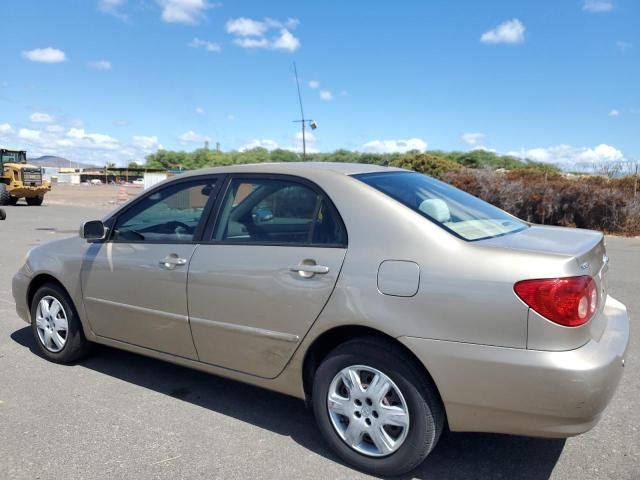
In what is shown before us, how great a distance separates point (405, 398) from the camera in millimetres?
2688

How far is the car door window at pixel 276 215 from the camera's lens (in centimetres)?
304

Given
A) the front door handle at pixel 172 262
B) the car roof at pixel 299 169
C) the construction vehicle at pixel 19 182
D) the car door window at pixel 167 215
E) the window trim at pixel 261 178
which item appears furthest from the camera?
the construction vehicle at pixel 19 182

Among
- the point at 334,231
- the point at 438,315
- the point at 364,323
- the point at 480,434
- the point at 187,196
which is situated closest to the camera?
the point at 438,315

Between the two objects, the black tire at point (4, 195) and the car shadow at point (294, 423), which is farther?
the black tire at point (4, 195)

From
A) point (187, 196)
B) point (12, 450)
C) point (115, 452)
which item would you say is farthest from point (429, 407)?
point (12, 450)

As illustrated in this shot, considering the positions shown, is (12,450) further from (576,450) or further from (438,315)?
(576,450)

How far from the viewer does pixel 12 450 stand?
3.06 metres

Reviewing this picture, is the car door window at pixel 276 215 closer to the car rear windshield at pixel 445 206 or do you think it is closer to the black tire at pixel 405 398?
the car rear windshield at pixel 445 206

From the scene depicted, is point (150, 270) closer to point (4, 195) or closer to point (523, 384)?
point (523, 384)

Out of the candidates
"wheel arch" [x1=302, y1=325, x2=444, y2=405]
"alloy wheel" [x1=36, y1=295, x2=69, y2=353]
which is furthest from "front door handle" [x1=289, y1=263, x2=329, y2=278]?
"alloy wheel" [x1=36, y1=295, x2=69, y2=353]

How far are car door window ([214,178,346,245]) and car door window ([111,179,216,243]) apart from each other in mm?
234

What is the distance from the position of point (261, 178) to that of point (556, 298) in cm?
188

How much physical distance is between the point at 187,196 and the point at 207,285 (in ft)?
2.40

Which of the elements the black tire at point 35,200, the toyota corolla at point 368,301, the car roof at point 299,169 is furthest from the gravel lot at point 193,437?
the black tire at point 35,200
